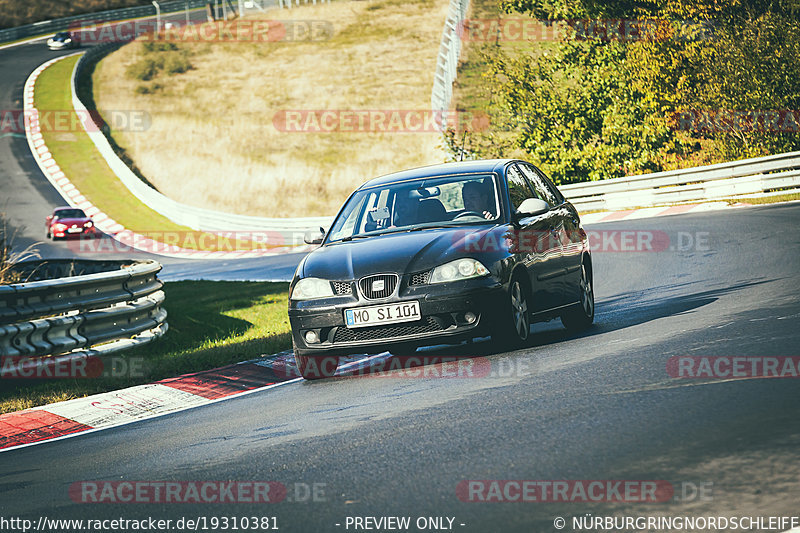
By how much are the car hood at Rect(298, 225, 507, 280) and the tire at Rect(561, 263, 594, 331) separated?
1617 millimetres

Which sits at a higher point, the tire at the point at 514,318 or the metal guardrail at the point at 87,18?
the metal guardrail at the point at 87,18

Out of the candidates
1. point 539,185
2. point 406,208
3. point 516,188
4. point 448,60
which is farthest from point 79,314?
point 448,60

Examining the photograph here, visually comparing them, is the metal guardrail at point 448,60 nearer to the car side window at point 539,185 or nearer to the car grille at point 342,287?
the car side window at point 539,185

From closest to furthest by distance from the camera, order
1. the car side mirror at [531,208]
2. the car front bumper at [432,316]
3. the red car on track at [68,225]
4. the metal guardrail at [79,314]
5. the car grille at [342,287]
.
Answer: the car front bumper at [432,316]
the car grille at [342,287]
the car side mirror at [531,208]
the metal guardrail at [79,314]
the red car on track at [68,225]

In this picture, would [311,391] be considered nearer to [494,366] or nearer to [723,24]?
[494,366]

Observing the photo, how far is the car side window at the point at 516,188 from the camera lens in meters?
9.22

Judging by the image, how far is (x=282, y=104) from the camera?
202ft

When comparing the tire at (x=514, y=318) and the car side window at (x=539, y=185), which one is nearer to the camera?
the tire at (x=514, y=318)

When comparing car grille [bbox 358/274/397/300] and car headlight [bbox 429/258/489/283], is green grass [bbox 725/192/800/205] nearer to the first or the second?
car headlight [bbox 429/258/489/283]

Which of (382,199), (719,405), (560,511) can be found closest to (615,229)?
(382,199)

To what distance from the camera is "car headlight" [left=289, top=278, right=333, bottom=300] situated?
8.27 meters

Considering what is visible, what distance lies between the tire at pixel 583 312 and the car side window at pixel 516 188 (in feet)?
3.42

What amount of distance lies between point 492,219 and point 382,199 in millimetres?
1230

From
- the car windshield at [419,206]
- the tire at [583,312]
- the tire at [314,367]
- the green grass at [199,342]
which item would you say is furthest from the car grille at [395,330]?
the green grass at [199,342]
